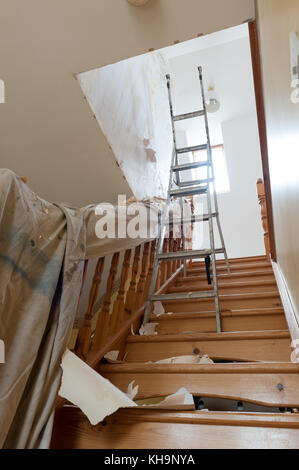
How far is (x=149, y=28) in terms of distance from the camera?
4.89ft

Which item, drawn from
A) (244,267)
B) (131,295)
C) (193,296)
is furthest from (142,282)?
(244,267)

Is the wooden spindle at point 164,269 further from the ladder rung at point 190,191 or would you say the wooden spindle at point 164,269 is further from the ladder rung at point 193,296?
the ladder rung at point 193,296

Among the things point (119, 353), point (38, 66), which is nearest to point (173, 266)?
point (119, 353)

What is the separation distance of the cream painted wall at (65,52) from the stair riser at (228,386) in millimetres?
1485

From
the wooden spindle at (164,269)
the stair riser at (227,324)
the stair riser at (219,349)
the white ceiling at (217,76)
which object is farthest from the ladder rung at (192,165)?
the white ceiling at (217,76)

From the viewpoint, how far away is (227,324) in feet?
5.62

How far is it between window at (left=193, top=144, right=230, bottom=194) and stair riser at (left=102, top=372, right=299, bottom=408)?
455 cm

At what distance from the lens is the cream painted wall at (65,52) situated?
1.42m

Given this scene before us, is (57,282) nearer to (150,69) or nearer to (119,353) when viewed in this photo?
(119,353)

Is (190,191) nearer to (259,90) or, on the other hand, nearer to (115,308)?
(259,90)

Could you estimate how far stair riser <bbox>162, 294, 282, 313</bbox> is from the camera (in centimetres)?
189

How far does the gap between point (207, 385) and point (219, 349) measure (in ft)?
1.18

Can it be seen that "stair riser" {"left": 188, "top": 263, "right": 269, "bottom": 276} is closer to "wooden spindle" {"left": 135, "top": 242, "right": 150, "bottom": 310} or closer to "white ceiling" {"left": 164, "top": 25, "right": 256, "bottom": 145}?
"wooden spindle" {"left": 135, "top": 242, "right": 150, "bottom": 310}

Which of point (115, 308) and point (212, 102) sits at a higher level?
point (212, 102)
